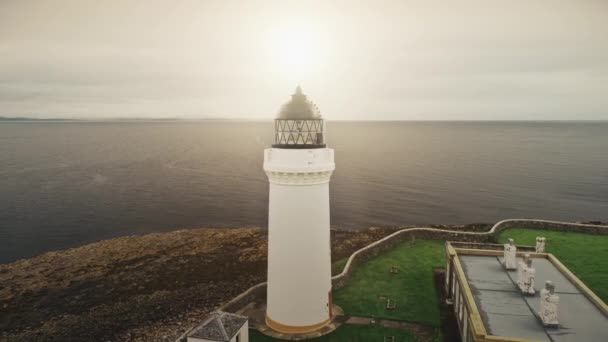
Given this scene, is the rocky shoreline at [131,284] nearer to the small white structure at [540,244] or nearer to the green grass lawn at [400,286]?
the green grass lawn at [400,286]

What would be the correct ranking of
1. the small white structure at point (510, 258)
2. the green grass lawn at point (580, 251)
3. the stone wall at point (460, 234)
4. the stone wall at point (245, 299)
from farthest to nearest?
the stone wall at point (460, 234)
the green grass lawn at point (580, 251)
the stone wall at point (245, 299)
the small white structure at point (510, 258)

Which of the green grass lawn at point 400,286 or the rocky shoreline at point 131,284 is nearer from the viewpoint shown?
the green grass lawn at point 400,286

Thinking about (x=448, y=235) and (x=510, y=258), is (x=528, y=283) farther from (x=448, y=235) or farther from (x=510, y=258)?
(x=448, y=235)

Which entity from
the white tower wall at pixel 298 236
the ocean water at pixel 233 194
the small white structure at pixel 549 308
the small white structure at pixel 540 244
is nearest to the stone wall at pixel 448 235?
the white tower wall at pixel 298 236

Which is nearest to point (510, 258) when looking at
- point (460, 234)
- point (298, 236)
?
point (298, 236)

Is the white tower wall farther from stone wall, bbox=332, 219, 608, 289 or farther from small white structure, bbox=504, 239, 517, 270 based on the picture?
stone wall, bbox=332, 219, 608, 289

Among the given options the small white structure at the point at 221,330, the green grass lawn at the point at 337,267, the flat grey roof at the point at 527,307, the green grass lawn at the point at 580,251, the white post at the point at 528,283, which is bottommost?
the green grass lawn at the point at 337,267

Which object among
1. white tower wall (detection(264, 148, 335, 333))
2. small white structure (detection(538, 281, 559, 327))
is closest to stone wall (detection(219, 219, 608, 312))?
white tower wall (detection(264, 148, 335, 333))

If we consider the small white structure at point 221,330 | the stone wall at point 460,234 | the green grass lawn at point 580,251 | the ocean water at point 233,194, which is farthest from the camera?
the ocean water at point 233,194
